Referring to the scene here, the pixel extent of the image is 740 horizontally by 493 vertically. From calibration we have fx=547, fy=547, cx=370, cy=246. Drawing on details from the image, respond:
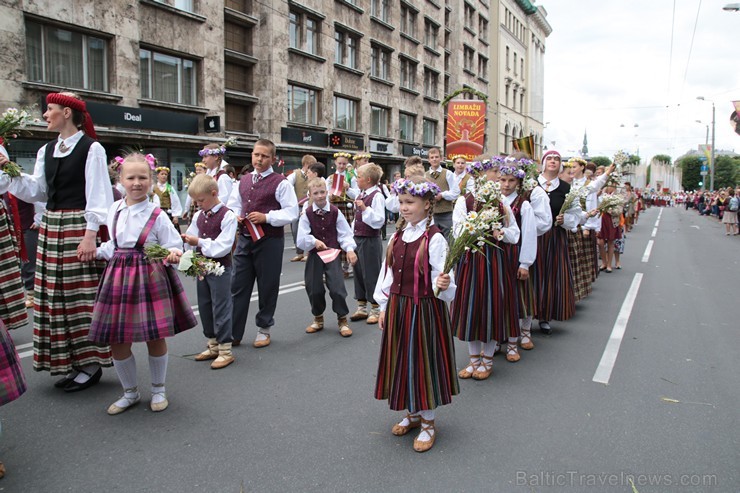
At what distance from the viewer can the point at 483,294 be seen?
5.09m

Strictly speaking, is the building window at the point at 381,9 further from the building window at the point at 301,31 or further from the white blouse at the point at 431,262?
the white blouse at the point at 431,262

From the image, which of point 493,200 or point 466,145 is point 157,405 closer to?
point 493,200

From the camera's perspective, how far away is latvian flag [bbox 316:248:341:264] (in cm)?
614

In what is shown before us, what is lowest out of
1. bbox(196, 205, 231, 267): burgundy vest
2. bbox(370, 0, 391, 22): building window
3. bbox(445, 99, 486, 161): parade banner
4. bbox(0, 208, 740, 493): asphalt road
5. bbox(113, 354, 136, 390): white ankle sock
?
bbox(0, 208, 740, 493): asphalt road

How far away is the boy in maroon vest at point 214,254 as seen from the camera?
4871mm

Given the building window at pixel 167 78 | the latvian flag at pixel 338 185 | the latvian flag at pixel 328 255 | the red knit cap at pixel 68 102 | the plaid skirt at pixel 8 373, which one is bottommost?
the plaid skirt at pixel 8 373

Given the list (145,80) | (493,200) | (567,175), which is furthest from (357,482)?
(145,80)

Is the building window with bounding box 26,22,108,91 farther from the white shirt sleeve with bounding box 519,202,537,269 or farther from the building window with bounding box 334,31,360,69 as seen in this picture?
the white shirt sleeve with bounding box 519,202,537,269

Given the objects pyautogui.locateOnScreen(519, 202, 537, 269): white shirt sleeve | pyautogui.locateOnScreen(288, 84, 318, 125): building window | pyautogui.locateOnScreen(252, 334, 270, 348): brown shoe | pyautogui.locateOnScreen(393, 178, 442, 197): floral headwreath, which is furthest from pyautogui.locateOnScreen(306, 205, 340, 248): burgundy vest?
pyautogui.locateOnScreen(288, 84, 318, 125): building window

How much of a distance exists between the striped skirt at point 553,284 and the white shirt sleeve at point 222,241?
3501 mm

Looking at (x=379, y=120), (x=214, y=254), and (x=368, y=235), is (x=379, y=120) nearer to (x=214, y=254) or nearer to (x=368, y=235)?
(x=368, y=235)

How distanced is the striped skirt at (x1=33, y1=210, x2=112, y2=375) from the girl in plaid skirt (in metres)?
0.32

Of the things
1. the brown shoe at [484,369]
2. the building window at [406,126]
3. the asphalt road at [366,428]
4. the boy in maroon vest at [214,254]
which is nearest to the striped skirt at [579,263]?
the asphalt road at [366,428]

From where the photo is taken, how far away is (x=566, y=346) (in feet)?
19.8
